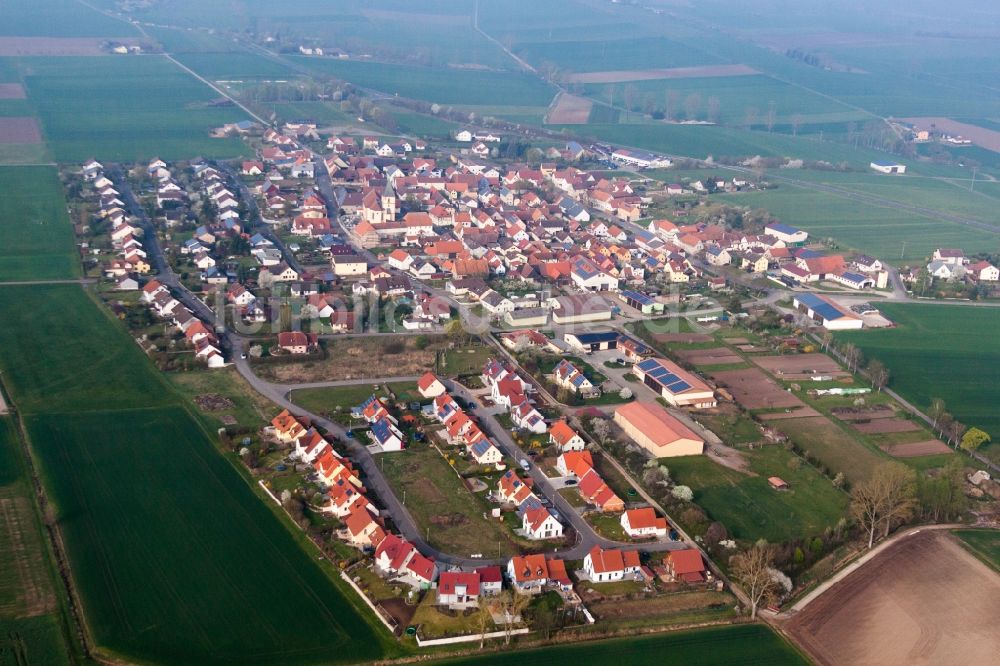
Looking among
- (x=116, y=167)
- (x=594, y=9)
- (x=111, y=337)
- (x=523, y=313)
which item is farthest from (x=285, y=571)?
(x=594, y=9)

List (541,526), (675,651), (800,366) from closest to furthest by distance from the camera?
1. (675,651)
2. (541,526)
3. (800,366)

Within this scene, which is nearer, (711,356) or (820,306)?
(711,356)

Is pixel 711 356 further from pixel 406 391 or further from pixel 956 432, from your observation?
pixel 406 391

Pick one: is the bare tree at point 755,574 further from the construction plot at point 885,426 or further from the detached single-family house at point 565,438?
the construction plot at point 885,426

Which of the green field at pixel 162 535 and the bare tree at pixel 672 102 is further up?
the bare tree at pixel 672 102

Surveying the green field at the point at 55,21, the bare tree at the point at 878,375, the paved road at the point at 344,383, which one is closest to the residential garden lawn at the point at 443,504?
the paved road at the point at 344,383

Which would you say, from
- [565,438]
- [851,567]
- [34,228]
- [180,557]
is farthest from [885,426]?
[34,228]
